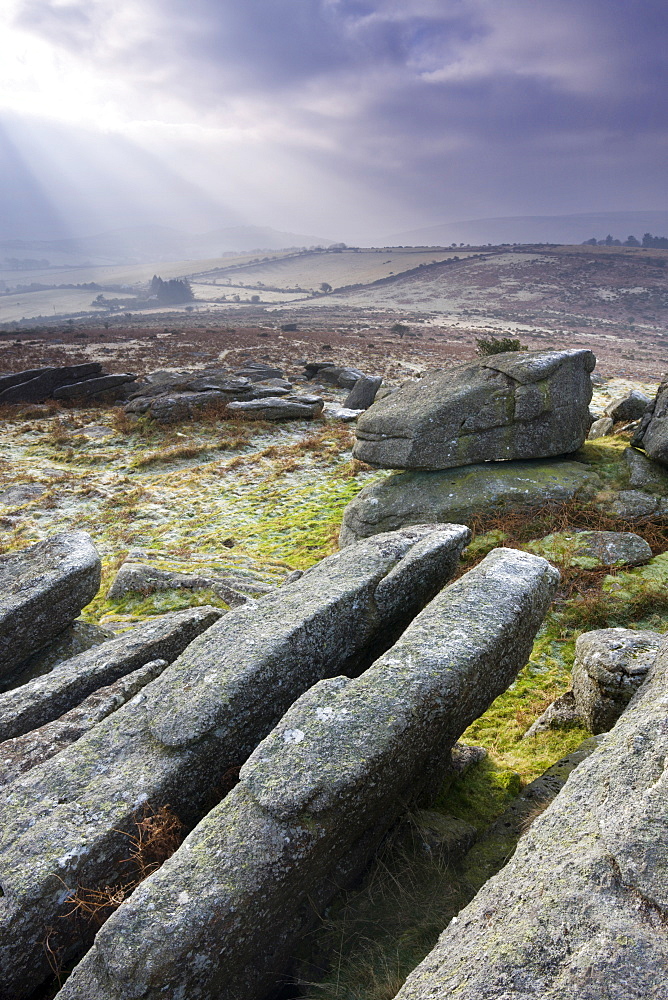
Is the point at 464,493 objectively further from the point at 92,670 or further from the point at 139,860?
the point at 139,860

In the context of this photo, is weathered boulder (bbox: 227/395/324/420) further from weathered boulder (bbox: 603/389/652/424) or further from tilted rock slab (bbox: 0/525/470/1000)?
tilted rock slab (bbox: 0/525/470/1000)

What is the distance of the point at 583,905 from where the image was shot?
2855 mm

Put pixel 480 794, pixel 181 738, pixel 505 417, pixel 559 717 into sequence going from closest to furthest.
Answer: pixel 181 738 → pixel 480 794 → pixel 559 717 → pixel 505 417

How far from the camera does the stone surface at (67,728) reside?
532 cm

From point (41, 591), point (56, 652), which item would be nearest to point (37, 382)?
point (41, 591)

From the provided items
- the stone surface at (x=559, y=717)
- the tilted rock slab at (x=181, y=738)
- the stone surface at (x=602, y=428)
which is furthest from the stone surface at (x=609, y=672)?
the stone surface at (x=602, y=428)


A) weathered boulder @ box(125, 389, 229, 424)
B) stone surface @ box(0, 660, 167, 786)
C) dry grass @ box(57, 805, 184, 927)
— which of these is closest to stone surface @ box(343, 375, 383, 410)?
weathered boulder @ box(125, 389, 229, 424)

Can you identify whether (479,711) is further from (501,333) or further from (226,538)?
(501,333)

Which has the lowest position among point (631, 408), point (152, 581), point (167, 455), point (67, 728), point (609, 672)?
point (152, 581)

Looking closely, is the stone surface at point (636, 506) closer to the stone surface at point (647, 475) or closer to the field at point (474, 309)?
the stone surface at point (647, 475)

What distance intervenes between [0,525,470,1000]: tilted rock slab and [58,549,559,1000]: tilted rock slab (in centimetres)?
62

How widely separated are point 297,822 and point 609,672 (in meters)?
3.62

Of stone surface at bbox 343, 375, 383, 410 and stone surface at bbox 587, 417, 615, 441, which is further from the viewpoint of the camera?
stone surface at bbox 343, 375, 383, 410

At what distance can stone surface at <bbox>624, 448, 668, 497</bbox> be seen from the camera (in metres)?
12.4
